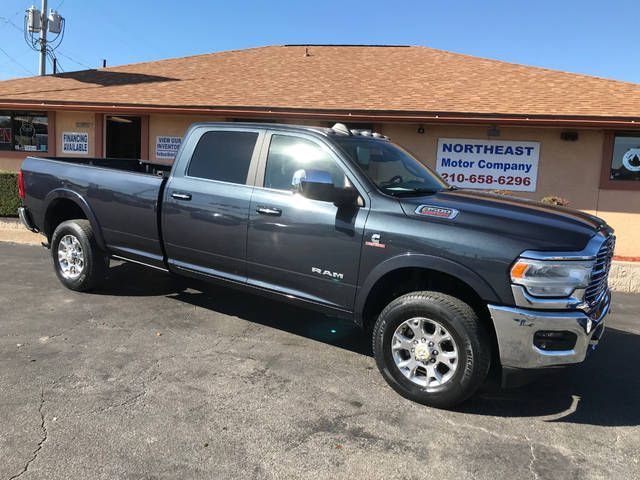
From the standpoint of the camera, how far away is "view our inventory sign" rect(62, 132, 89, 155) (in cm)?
1330

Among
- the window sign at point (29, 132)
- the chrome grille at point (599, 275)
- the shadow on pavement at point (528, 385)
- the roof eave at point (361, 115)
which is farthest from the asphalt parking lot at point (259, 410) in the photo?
the window sign at point (29, 132)

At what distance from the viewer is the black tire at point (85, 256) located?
18.7ft

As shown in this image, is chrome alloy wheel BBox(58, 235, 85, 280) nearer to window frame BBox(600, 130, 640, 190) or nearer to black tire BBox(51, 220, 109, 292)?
black tire BBox(51, 220, 109, 292)

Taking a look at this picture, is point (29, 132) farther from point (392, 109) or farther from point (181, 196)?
point (181, 196)

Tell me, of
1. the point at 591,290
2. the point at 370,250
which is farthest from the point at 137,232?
the point at 591,290

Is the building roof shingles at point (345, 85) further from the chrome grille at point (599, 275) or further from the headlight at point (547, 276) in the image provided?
the headlight at point (547, 276)

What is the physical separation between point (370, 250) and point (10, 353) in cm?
310

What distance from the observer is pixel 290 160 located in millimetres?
4391

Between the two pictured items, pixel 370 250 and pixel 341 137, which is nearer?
pixel 370 250

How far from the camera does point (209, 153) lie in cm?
494

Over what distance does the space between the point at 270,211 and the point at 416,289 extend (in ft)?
4.54

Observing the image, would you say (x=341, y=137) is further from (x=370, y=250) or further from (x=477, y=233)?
(x=477, y=233)

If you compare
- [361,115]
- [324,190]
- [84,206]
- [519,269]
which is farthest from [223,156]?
[361,115]

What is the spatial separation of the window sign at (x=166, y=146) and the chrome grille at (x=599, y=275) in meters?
11.0
